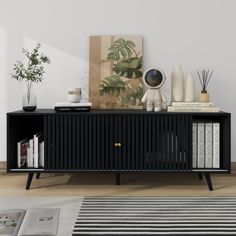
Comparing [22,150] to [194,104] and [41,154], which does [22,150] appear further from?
[194,104]

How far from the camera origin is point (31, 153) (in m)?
3.03

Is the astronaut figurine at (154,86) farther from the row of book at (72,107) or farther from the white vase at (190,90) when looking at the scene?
the row of book at (72,107)

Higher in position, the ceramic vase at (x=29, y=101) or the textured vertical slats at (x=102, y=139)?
the ceramic vase at (x=29, y=101)

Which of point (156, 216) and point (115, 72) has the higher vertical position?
point (115, 72)

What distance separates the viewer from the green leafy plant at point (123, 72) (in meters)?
3.38

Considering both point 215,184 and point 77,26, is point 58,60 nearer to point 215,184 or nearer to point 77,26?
point 77,26

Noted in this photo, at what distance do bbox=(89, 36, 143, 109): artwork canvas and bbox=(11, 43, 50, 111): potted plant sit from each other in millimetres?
395

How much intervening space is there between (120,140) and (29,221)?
953 millimetres

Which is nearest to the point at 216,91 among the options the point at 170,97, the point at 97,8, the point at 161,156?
the point at 170,97

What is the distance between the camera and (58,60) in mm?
3430

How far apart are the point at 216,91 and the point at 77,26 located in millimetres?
1210

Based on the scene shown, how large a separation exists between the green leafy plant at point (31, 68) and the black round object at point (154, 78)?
78 cm

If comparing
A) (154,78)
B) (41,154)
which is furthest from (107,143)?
(154,78)

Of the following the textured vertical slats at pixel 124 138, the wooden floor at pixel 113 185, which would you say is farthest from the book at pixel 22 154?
the textured vertical slats at pixel 124 138
